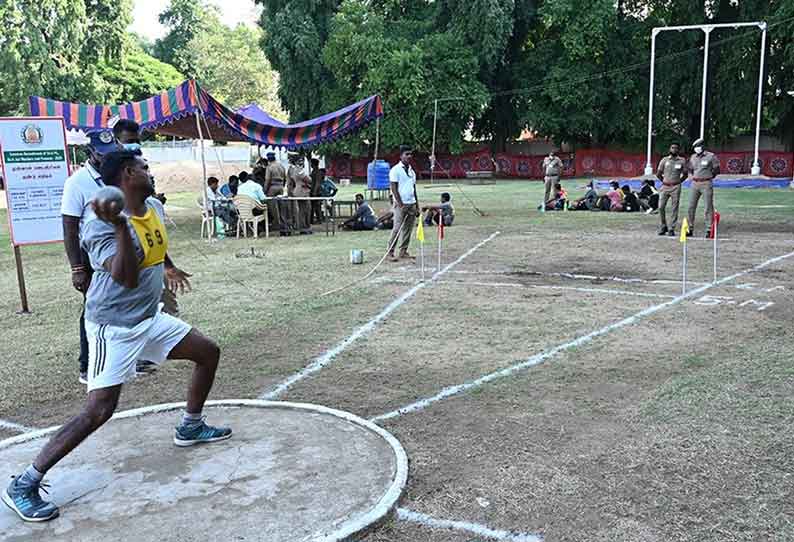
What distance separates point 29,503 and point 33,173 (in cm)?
578

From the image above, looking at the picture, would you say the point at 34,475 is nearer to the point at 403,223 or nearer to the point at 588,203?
the point at 403,223

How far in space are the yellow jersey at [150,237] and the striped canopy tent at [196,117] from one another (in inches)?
422

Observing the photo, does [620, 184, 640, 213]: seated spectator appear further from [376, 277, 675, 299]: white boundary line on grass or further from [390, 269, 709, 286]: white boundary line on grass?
[376, 277, 675, 299]: white boundary line on grass

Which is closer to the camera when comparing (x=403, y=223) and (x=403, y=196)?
(x=403, y=196)

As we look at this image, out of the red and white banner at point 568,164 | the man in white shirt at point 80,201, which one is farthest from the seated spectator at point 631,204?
the red and white banner at point 568,164

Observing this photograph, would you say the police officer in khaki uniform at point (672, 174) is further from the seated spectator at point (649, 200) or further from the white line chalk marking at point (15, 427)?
the white line chalk marking at point (15, 427)

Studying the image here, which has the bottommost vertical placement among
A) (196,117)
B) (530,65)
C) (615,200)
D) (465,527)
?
(465,527)

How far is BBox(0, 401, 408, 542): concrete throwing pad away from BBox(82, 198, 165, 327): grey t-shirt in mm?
912

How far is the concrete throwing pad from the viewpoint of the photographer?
343 centimetres

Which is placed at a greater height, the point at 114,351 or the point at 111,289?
the point at 111,289

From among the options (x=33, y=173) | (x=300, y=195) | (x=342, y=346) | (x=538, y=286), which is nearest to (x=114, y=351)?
(x=342, y=346)

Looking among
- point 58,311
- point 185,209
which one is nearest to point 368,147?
point 185,209

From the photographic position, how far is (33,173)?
827 centimetres

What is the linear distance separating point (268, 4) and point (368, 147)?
31.9ft
